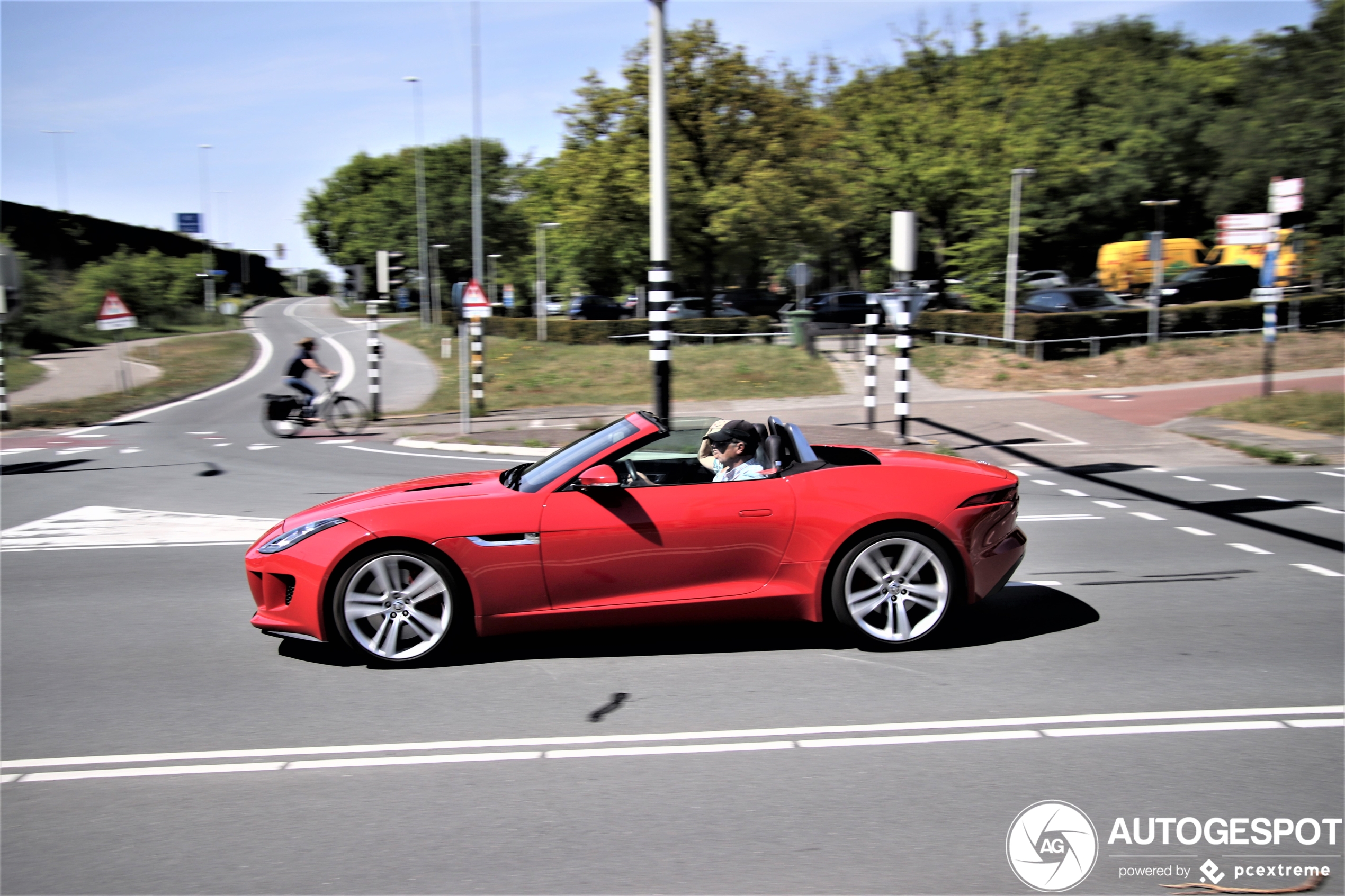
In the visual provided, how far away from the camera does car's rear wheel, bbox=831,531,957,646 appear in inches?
217

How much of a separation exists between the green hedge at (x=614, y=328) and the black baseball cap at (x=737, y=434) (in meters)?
28.5

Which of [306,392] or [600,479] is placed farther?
[306,392]

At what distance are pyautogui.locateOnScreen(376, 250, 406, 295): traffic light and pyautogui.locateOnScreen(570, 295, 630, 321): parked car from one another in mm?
30102

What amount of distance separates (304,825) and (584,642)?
89.8 inches

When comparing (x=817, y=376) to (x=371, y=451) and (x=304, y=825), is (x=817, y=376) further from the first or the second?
(x=304, y=825)

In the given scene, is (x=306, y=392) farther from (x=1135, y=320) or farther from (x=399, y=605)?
(x=1135, y=320)

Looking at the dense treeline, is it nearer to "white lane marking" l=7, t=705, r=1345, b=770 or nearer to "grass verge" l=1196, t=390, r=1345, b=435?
"grass verge" l=1196, t=390, r=1345, b=435

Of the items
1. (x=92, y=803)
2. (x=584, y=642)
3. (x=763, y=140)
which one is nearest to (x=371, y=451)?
(x=584, y=642)

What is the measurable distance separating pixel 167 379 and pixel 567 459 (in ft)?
99.2

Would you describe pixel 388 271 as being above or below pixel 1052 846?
above

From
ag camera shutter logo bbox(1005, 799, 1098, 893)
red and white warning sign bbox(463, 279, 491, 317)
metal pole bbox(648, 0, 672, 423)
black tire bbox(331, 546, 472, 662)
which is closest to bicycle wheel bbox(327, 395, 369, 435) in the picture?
red and white warning sign bbox(463, 279, 491, 317)

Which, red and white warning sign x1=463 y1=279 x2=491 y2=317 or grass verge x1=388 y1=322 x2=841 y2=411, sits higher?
red and white warning sign x1=463 y1=279 x2=491 y2=317

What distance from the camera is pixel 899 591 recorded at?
5.55 meters

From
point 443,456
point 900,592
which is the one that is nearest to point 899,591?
point 900,592
